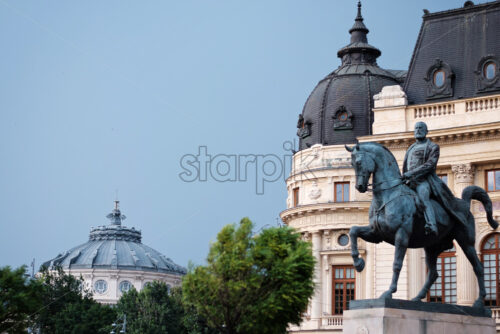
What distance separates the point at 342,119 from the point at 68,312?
29864mm

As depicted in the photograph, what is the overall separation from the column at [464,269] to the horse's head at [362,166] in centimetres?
2415

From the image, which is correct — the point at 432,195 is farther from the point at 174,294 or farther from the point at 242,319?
the point at 174,294

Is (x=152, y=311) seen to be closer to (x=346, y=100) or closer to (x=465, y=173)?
(x=346, y=100)

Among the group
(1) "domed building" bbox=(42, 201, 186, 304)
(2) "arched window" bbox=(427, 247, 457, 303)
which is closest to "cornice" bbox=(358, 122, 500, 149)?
(2) "arched window" bbox=(427, 247, 457, 303)

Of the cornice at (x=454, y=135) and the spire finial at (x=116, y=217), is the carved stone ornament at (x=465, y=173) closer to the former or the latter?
the cornice at (x=454, y=135)

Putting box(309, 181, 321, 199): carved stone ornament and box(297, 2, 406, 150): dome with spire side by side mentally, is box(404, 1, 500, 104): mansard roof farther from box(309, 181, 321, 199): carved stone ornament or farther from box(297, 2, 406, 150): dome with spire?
box(309, 181, 321, 199): carved stone ornament

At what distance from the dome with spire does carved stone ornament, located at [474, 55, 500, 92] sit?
12.4 m

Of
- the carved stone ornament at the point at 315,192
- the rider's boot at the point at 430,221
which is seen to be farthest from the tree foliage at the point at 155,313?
the rider's boot at the point at 430,221

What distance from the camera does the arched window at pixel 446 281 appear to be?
154 feet

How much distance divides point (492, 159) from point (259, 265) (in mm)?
13500

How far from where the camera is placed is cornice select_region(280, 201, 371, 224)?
190 ft

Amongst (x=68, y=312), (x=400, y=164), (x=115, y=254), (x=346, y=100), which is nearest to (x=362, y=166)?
(x=400, y=164)

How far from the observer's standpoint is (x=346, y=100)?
6212 cm

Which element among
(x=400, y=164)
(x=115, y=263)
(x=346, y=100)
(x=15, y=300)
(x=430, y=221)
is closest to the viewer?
(x=430, y=221)
